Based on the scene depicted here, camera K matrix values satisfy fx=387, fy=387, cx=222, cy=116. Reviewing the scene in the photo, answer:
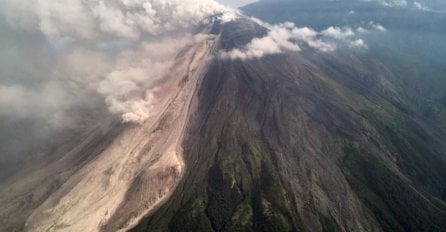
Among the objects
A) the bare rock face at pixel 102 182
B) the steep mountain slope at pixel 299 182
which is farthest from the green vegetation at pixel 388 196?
the bare rock face at pixel 102 182

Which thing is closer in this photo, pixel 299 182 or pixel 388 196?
pixel 388 196

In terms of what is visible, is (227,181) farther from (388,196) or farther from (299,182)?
(388,196)

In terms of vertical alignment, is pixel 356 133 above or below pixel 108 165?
below

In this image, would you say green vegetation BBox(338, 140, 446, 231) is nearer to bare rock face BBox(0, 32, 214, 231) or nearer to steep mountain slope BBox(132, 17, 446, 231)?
steep mountain slope BBox(132, 17, 446, 231)

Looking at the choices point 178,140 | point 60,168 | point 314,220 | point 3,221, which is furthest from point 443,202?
point 3,221

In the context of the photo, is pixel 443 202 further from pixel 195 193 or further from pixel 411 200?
pixel 195 193

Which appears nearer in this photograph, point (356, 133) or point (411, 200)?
point (411, 200)

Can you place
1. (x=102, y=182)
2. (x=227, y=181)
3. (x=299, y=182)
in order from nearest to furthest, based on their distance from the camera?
1. (x=102, y=182)
2. (x=299, y=182)
3. (x=227, y=181)

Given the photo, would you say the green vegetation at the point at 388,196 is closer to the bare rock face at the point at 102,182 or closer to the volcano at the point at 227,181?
the volcano at the point at 227,181

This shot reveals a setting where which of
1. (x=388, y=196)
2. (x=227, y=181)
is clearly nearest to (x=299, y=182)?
(x=227, y=181)
